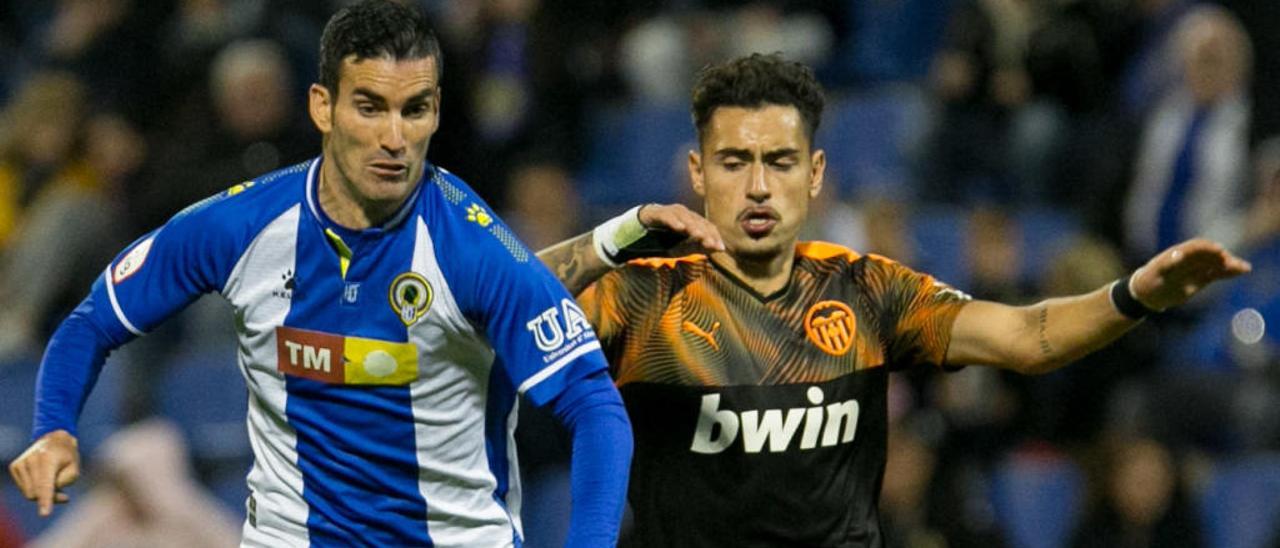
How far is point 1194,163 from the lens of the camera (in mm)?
9297

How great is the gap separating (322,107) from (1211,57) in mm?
5616

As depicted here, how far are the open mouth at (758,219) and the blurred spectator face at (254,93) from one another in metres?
4.54

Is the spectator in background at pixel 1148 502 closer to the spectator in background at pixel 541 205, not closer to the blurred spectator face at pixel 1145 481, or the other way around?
the blurred spectator face at pixel 1145 481

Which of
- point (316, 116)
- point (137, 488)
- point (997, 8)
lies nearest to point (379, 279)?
point (316, 116)

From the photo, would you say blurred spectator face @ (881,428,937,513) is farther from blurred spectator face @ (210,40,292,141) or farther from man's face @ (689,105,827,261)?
blurred spectator face @ (210,40,292,141)

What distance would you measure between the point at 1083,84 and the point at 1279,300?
1752 millimetres

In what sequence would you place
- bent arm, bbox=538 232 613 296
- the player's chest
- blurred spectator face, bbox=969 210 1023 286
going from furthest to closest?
1. blurred spectator face, bbox=969 210 1023 286
2. bent arm, bbox=538 232 613 296
3. the player's chest

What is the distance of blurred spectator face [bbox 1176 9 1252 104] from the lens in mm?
9148

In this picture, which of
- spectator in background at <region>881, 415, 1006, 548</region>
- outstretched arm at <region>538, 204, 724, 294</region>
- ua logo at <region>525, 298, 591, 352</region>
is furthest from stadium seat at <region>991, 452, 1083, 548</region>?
ua logo at <region>525, 298, 591, 352</region>

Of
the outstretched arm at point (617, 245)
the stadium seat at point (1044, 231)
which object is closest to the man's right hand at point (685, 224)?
the outstretched arm at point (617, 245)

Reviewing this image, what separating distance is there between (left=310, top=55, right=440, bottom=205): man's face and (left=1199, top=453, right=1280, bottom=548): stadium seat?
4.68 metres

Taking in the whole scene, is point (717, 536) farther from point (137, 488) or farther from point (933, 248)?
point (933, 248)

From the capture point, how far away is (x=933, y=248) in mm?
9852

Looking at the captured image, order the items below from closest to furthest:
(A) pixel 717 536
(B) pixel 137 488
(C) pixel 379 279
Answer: (C) pixel 379 279 < (A) pixel 717 536 < (B) pixel 137 488
